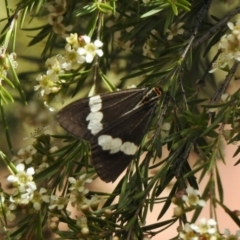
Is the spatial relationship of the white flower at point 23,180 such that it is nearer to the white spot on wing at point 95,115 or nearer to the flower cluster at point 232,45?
the white spot on wing at point 95,115

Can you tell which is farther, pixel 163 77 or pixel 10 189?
pixel 10 189

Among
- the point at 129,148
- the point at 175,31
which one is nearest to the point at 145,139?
the point at 129,148

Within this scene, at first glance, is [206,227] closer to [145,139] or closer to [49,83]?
[145,139]

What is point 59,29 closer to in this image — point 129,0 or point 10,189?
point 129,0

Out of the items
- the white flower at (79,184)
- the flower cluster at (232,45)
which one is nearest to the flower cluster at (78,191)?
the white flower at (79,184)

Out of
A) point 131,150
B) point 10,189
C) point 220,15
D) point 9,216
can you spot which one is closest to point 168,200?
point 131,150

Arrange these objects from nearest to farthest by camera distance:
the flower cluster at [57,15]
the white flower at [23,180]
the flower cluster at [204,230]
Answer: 1. the flower cluster at [204,230]
2. the white flower at [23,180]
3. the flower cluster at [57,15]

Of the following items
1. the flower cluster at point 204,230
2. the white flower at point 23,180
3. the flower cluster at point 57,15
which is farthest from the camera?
the flower cluster at point 57,15

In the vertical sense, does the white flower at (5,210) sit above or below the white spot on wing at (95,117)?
below
